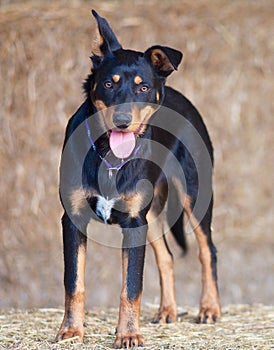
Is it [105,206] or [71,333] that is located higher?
[105,206]

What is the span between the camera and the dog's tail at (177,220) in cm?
589

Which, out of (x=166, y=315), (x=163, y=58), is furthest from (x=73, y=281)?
(x=163, y=58)

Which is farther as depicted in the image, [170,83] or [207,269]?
[170,83]

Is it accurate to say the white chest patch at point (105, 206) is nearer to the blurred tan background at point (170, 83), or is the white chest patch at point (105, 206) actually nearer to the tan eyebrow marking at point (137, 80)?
the tan eyebrow marking at point (137, 80)

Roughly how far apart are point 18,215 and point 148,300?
4.86 ft

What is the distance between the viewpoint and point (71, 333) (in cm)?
469

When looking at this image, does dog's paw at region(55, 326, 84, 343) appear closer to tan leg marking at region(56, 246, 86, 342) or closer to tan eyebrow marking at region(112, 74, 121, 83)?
tan leg marking at region(56, 246, 86, 342)

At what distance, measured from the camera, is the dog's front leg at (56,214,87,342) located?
4730 millimetres

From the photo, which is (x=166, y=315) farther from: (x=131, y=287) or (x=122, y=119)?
(x=122, y=119)

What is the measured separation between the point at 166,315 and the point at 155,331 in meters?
0.47

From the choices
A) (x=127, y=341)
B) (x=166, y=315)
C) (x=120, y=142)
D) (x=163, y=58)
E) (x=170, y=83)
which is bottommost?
(x=127, y=341)

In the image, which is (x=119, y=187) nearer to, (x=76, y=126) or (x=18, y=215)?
(x=76, y=126)

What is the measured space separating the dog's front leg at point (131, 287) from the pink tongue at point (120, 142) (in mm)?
413

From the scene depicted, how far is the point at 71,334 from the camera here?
4688mm
